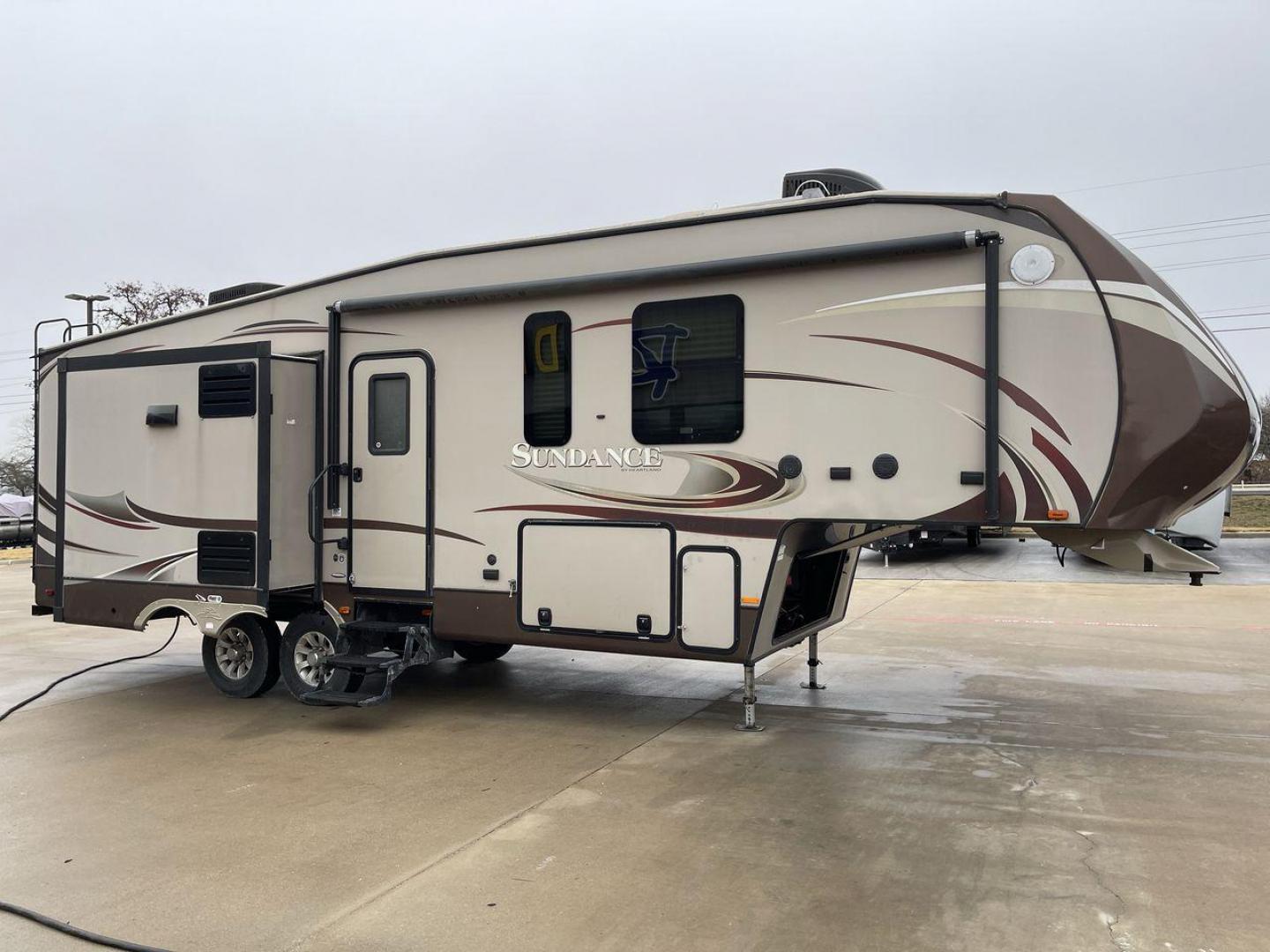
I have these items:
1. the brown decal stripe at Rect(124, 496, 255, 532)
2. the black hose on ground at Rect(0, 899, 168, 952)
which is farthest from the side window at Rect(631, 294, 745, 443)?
the black hose on ground at Rect(0, 899, 168, 952)

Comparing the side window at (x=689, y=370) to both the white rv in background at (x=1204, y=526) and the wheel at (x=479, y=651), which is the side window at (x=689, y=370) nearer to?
the wheel at (x=479, y=651)

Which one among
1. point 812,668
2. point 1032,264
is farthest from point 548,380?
point 812,668

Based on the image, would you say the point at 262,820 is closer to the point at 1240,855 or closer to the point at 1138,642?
the point at 1240,855

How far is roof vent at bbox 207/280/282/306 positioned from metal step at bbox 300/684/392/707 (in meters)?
3.33

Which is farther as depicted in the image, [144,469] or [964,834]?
[144,469]

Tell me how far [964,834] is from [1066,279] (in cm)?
298

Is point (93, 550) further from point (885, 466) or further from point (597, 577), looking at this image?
point (885, 466)

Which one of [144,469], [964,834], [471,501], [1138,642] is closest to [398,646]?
[471,501]

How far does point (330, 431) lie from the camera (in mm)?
7469

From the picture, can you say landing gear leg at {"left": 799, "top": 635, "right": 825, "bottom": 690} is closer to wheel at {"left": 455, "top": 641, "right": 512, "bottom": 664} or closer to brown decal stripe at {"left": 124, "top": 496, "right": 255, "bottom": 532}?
wheel at {"left": 455, "top": 641, "right": 512, "bottom": 664}

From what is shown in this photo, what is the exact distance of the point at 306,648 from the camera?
7551 millimetres

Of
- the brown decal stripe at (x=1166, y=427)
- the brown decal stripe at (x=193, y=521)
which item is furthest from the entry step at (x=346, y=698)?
the brown decal stripe at (x=1166, y=427)

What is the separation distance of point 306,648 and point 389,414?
1.92 meters

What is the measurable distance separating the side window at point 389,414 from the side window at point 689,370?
1840mm
